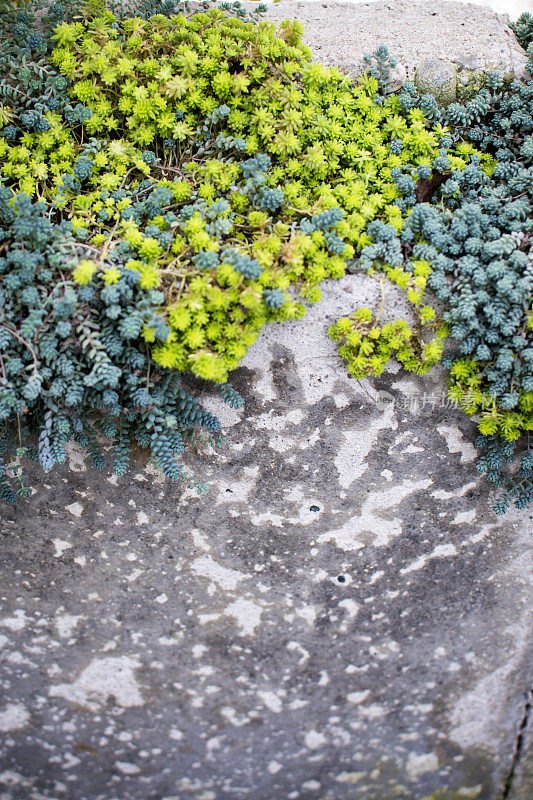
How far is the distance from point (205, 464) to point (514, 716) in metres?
1.79

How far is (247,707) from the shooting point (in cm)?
253

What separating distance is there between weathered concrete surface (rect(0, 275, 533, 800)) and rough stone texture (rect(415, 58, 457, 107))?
1.38m

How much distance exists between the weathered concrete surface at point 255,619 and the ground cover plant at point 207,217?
0.95 ft

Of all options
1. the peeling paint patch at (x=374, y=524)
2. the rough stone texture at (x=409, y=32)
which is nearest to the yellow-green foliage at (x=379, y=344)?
the peeling paint patch at (x=374, y=524)

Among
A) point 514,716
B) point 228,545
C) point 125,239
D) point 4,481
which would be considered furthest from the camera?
point 514,716

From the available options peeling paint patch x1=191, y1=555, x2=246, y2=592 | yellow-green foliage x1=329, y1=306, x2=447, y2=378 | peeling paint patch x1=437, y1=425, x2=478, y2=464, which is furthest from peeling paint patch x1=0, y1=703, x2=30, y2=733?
peeling paint patch x1=437, y1=425, x2=478, y2=464

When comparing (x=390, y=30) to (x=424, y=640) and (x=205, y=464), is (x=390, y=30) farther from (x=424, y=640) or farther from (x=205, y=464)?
(x=424, y=640)

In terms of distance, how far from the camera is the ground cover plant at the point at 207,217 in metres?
2.05

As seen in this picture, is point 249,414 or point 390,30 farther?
point 390,30

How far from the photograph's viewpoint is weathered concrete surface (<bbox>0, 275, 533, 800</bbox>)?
2449 mm

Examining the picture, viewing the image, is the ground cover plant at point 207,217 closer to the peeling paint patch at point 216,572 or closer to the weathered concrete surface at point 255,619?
the weathered concrete surface at point 255,619

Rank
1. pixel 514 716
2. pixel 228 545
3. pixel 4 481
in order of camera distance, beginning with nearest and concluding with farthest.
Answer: pixel 4 481
pixel 228 545
pixel 514 716

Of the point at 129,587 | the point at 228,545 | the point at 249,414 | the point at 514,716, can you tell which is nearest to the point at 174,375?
the point at 249,414

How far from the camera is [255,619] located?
253 centimetres
